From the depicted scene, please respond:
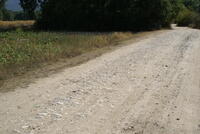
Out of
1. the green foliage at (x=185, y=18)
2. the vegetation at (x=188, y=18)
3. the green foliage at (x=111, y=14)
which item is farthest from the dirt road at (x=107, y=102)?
the green foliage at (x=185, y=18)

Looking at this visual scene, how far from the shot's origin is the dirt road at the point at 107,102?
477 cm

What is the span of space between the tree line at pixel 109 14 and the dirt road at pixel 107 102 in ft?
78.4

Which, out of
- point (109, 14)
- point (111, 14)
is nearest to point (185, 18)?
point (111, 14)

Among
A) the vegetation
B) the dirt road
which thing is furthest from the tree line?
the dirt road

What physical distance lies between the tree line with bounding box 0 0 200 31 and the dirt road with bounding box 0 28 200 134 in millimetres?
23907

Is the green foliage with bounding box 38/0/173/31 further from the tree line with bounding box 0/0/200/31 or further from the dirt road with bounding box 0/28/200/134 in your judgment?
the dirt road with bounding box 0/28/200/134

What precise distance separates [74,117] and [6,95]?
2.10 meters

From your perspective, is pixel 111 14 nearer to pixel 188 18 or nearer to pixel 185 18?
pixel 188 18

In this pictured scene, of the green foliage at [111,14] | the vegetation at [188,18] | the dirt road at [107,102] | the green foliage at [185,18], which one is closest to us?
the dirt road at [107,102]

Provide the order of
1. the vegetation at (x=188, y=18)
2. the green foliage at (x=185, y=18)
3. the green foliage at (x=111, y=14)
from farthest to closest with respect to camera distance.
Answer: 1. the green foliage at (x=185, y=18)
2. the vegetation at (x=188, y=18)
3. the green foliage at (x=111, y=14)

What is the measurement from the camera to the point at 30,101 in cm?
595

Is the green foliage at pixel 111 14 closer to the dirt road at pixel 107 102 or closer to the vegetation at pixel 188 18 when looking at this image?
the vegetation at pixel 188 18

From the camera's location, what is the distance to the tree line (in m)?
32.6

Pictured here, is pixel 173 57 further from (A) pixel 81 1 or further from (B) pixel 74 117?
(A) pixel 81 1
